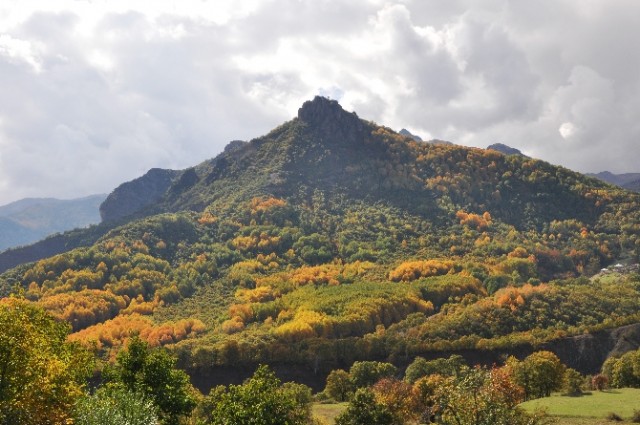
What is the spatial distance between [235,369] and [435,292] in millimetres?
80886

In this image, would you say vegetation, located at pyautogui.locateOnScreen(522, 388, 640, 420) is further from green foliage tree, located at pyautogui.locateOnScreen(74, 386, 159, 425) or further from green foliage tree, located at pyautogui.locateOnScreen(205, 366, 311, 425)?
green foliage tree, located at pyautogui.locateOnScreen(74, 386, 159, 425)

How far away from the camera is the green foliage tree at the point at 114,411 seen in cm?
3681

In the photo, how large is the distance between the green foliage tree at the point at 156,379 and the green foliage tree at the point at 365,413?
18.2 m

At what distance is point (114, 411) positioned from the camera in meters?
38.0

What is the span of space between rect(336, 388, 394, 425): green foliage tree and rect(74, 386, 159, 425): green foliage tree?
2558 centimetres

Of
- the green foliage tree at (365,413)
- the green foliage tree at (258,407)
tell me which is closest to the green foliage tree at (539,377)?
the green foliage tree at (365,413)

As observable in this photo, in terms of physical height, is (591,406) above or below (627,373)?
above

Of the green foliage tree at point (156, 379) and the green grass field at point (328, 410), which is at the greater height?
the green foliage tree at point (156, 379)

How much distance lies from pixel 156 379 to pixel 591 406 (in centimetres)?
5454

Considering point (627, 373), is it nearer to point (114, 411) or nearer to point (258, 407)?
point (258, 407)

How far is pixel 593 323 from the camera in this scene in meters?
152

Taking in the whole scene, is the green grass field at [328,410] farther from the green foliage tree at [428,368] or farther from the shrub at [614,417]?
the shrub at [614,417]

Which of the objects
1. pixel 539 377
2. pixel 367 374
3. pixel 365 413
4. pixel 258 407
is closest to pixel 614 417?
pixel 539 377

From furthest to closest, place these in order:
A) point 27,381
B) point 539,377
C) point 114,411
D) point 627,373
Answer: point 627,373 < point 539,377 < point 114,411 < point 27,381
